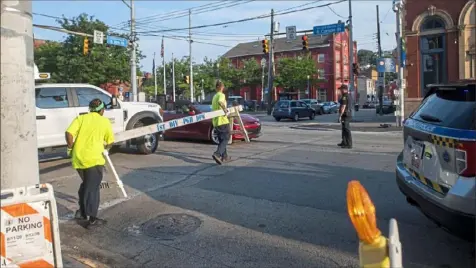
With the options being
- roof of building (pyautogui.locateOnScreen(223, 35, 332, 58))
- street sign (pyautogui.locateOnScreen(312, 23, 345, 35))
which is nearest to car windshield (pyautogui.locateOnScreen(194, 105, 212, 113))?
street sign (pyautogui.locateOnScreen(312, 23, 345, 35))

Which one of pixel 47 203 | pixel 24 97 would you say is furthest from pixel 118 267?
pixel 24 97

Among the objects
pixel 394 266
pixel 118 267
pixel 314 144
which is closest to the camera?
pixel 394 266

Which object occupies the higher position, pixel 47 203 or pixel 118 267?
pixel 47 203

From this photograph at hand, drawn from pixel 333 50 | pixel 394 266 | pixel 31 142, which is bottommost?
pixel 394 266

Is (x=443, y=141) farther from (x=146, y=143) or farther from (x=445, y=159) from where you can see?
(x=146, y=143)

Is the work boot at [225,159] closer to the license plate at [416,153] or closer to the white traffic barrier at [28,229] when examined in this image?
the license plate at [416,153]

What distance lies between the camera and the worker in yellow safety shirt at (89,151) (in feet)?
19.4

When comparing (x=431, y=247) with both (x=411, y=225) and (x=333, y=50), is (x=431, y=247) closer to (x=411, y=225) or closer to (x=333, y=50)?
(x=411, y=225)

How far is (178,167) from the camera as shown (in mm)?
10211

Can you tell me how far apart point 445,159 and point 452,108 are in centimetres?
59

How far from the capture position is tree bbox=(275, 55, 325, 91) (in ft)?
222

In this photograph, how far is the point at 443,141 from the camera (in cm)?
426

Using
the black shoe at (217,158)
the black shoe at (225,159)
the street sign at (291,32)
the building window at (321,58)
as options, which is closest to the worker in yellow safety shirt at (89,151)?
the black shoe at (217,158)

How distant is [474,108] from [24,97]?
395cm
